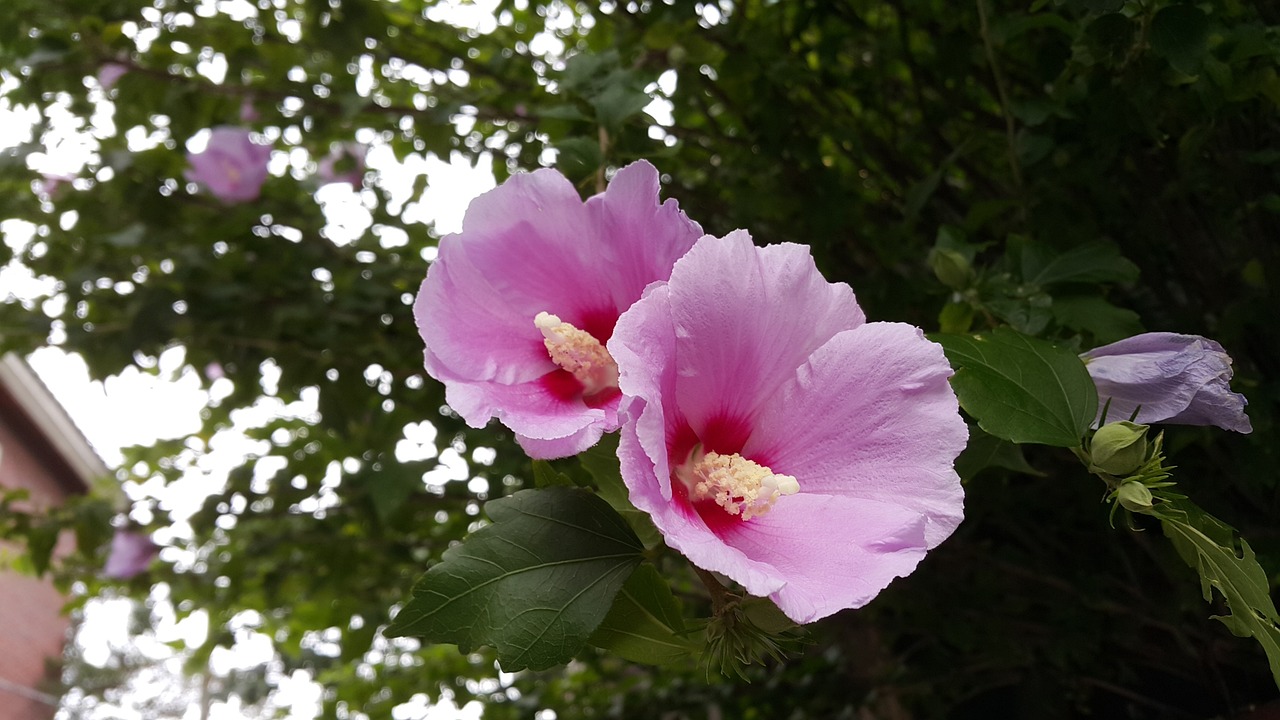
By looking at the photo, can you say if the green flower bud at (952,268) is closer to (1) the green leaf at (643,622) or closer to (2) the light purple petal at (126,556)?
(1) the green leaf at (643,622)

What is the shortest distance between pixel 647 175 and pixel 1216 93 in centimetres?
45

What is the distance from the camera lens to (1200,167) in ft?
2.56

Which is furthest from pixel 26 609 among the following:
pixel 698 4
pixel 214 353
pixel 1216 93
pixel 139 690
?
pixel 1216 93

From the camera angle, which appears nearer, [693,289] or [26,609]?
[693,289]

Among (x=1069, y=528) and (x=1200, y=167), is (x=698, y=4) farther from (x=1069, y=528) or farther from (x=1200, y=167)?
(x=1069, y=528)

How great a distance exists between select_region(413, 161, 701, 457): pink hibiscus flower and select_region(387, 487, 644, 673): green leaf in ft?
0.17

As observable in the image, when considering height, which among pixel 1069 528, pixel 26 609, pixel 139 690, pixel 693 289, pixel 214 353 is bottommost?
pixel 139 690

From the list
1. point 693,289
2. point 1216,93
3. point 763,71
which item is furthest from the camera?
point 763,71

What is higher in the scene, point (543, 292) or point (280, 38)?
point (543, 292)

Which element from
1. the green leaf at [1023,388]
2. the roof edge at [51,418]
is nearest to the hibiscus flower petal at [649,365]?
the green leaf at [1023,388]

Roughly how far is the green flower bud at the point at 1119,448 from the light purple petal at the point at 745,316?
4.4 inches

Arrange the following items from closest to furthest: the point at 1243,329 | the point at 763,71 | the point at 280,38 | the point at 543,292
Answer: the point at 543,292 < the point at 1243,329 < the point at 763,71 < the point at 280,38

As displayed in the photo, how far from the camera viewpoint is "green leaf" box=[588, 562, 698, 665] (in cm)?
42

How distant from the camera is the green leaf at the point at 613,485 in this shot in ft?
1.35
